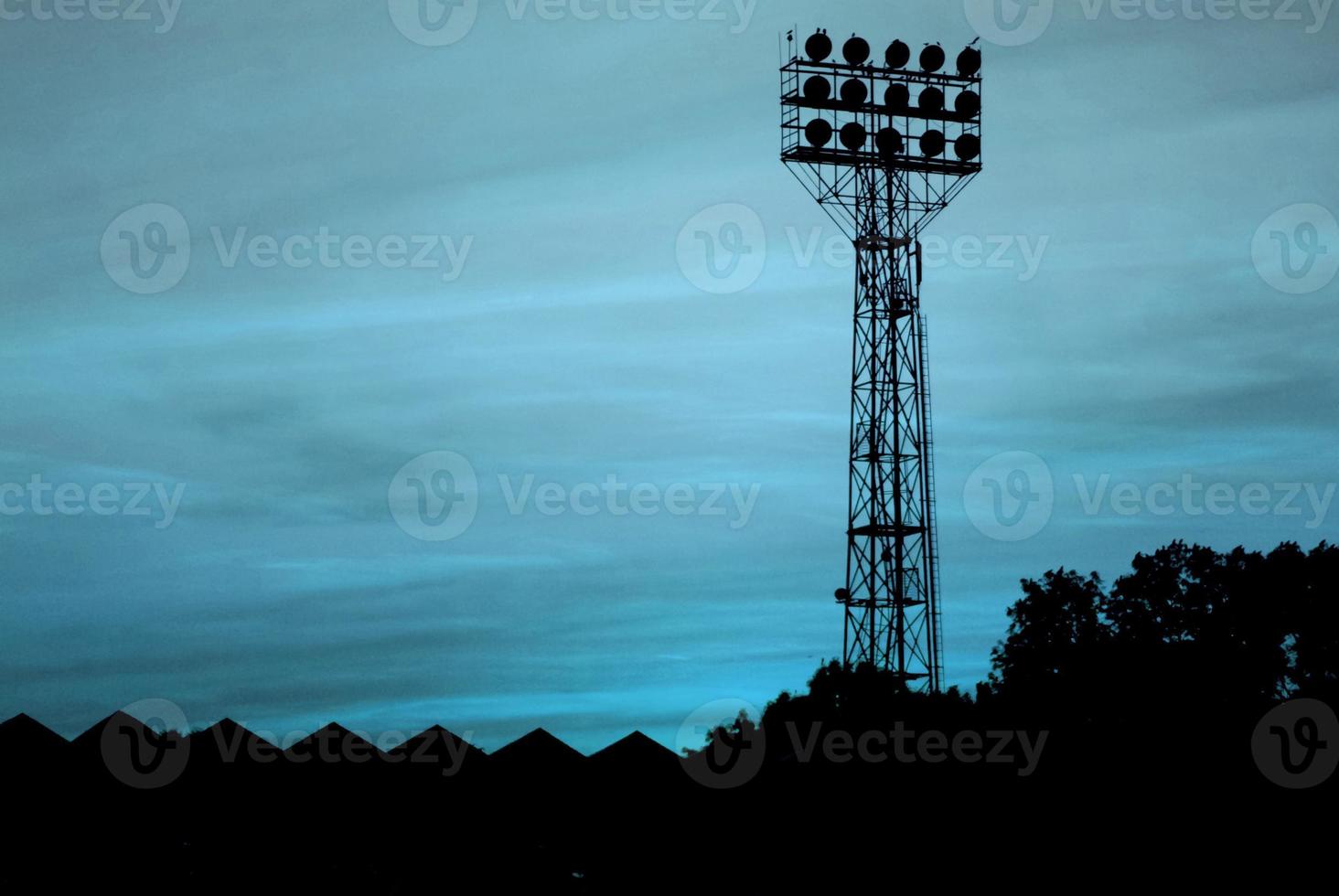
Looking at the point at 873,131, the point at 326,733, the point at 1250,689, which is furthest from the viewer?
the point at 1250,689

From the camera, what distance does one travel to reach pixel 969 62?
53781mm

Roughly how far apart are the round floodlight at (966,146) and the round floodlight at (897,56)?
3.07 meters

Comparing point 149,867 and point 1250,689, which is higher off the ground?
point 1250,689

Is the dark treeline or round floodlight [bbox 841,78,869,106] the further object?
round floodlight [bbox 841,78,869,106]

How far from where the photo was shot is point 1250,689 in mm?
64812

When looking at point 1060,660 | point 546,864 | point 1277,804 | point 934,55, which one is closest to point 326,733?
point 546,864

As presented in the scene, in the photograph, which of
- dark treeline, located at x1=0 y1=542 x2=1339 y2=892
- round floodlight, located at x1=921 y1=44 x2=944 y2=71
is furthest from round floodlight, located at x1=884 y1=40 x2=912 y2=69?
dark treeline, located at x1=0 y1=542 x2=1339 y2=892

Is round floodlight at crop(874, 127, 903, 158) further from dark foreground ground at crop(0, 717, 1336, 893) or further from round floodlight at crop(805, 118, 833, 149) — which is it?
dark foreground ground at crop(0, 717, 1336, 893)

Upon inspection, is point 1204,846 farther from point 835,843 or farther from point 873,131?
point 873,131

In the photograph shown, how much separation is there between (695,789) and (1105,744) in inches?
416

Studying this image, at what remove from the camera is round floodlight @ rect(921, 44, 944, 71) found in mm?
53750

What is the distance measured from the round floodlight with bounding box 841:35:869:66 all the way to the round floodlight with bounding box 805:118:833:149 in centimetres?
245

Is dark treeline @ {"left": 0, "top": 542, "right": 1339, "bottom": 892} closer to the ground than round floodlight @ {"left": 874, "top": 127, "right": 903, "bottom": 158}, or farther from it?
closer to the ground

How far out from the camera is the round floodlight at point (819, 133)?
51.4 m
